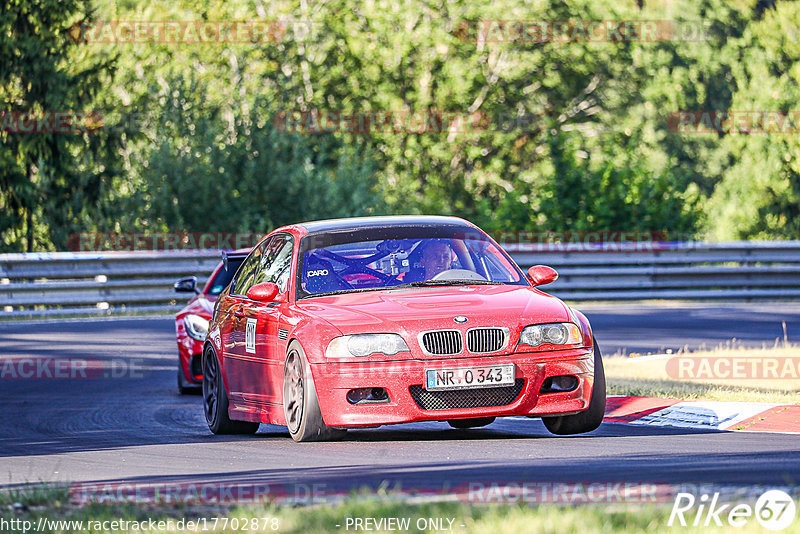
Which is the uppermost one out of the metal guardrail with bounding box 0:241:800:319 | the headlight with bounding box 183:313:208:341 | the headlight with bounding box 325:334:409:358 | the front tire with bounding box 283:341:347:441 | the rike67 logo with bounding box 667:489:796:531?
the headlight with bounding box 325:334:409:358

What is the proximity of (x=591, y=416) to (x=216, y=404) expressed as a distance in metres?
2.92

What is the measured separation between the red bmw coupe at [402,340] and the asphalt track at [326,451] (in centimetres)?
23

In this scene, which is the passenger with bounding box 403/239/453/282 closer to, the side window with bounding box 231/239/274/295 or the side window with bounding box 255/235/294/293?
the side window with bounding box 255/235/294/293

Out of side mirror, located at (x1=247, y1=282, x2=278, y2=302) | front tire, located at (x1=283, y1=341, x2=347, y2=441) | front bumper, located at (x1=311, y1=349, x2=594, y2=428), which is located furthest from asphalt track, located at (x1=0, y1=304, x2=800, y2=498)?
side mirror, located at (x1=247, y1=282, x2=278, y2=302)

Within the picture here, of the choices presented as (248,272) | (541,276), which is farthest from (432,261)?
(248,272)

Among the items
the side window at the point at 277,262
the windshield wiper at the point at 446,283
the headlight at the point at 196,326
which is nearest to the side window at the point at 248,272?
the side window at the point at 277,262

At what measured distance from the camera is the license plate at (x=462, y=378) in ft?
28.8

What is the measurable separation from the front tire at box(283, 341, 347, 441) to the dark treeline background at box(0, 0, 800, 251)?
21.2 meters

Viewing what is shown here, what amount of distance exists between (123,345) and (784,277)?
1296cm

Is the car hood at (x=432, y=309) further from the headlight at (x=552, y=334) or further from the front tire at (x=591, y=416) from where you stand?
the front tire at (x=591, y=416)

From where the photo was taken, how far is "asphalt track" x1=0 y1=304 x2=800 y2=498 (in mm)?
Result: 7273

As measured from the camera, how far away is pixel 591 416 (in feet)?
30.5

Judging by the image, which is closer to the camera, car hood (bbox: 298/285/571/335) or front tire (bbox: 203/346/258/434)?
car hood (bbox: 298/285/571/335)

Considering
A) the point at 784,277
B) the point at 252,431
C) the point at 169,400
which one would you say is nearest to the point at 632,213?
the point at 784,277
